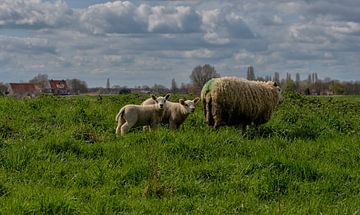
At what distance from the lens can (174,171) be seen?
9.63m

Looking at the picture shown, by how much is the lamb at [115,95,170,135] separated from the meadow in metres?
0.38

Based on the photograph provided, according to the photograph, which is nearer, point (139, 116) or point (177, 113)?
point (139, 116)

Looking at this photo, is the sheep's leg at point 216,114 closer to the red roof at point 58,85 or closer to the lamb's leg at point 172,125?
the lamb's leg at point 172,125

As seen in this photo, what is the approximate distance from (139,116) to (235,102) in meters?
2.68

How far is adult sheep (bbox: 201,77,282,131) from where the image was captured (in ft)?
47.6

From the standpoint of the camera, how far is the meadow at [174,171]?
7910 millimetres

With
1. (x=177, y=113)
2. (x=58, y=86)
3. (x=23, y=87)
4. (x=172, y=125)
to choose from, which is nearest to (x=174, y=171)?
(x=172, y=125)

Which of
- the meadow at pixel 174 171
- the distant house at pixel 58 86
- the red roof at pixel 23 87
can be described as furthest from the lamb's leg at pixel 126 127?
the distant house at pixel 58 86

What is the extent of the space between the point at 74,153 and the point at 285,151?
4.55 m

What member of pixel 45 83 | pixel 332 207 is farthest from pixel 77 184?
pixel 45 83

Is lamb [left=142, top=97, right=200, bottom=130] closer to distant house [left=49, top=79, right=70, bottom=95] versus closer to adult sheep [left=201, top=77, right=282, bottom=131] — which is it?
adult sheep [left=201, top=77, right=282, bottom=131]

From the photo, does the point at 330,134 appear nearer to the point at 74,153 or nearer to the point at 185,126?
the point at 185,126

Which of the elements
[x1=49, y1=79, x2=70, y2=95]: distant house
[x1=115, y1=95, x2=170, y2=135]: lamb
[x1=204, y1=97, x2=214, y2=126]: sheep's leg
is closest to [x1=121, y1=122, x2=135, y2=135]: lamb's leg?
[x1=115, y1=95, x2=170, y2=135]: lamb

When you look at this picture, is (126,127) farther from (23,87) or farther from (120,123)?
(23,87)
